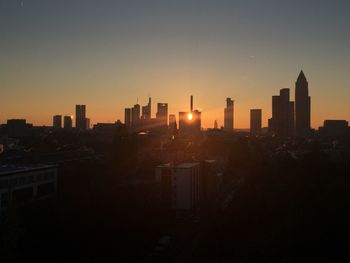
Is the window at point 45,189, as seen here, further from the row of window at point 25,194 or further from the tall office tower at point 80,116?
the tall office tower at point 80,116

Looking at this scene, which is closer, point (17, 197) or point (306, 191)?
point (17, 197)

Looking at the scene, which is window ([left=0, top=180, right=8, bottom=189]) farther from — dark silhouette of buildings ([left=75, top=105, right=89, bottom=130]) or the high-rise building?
dark silhouette of buildings ([left=75, top=105, right=89, bottom=130])

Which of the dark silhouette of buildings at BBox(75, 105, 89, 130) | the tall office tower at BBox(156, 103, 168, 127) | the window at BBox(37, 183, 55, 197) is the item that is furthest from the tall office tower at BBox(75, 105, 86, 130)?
the window at BBox(37, 183, 55, 197)

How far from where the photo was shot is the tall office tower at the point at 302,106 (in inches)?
3529

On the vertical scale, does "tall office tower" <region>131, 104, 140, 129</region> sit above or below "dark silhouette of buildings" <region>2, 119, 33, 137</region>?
above

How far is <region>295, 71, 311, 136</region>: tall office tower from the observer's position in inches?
3529

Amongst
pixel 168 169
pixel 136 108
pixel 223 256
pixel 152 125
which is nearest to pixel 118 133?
pixel 168 169

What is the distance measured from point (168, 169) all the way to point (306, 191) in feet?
20.1

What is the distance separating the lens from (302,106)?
91.0 metres

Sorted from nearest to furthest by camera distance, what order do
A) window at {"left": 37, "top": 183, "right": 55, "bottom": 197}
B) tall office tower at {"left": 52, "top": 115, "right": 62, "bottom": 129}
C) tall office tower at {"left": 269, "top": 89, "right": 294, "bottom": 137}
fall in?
1. window at {"left": 37, "top": 183, "right": 55, "bottom": 197}
2. tall office tower at {"left": 269, "top": 89, "right": 294, "bottom": 137}
3. tall office tower at {"left": 52, "top": 115, "right": 62, "bottom": 129}

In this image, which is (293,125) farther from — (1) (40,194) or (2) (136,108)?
(1) (40,194)

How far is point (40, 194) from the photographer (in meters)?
18.6

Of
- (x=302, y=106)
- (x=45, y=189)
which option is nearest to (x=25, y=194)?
(x=45, y=189)

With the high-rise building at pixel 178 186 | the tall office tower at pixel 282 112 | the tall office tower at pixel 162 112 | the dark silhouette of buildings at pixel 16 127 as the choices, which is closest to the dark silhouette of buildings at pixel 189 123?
the tall office tower at pixel 162 112
